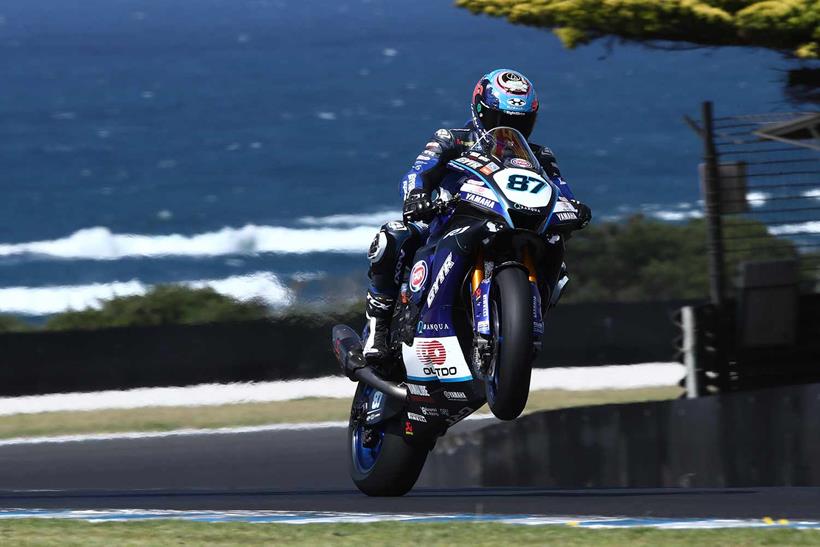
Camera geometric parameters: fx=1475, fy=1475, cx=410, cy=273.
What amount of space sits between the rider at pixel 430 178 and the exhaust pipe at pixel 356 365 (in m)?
0.12

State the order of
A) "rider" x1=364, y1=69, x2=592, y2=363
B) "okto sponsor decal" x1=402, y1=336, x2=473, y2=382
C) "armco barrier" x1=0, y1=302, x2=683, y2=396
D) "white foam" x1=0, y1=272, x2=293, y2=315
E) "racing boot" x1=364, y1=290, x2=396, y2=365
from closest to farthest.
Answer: "okto sponsor decal" x1=402, y1=336, x2=473, y2=382
"rider" x1=364, y1=69, x2=592, y2=363
"racing boot" x1=364, y1=290, x2=396, y2=365
"armco barrier" x1=0, y1=302, x2=683, y2=396
"white foam" x1=0, y1=272, x2=293, y2=315

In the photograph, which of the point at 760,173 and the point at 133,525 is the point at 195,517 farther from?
the point at 760,173

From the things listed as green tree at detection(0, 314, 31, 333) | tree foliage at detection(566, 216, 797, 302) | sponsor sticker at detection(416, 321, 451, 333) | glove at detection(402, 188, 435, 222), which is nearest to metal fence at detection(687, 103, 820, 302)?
glove at detection(402, 188, 435, 222)

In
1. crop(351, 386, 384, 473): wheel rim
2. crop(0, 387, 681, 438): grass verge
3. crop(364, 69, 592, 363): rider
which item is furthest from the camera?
crop(0, 387, 681, 438): grass verge

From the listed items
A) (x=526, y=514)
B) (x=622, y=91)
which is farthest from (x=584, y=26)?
(x=622, y=91)

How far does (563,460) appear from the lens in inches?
405

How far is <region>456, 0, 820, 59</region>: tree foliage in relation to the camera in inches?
411

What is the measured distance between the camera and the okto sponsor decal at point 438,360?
7.33m

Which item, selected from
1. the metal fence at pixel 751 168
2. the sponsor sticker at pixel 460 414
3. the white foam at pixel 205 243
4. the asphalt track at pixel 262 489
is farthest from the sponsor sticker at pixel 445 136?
the white foam at pixel 205 243

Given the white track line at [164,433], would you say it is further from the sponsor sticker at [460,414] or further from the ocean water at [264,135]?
the sponsor sticker at [460,414]

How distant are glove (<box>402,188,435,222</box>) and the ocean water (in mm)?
12712

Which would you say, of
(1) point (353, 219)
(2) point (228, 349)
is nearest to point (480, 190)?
(2) point (228, 349)

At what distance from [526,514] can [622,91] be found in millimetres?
75224

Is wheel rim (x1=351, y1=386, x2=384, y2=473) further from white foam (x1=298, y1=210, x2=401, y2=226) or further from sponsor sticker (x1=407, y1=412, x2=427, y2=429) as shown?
white foam (x1=298, y1=210, x2=401, y2=226)
